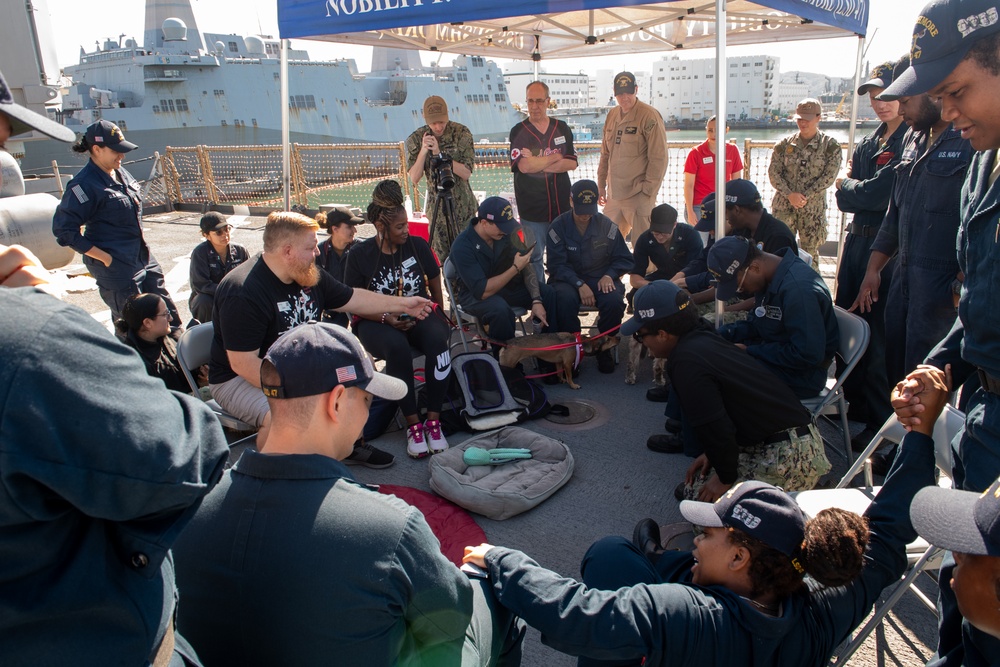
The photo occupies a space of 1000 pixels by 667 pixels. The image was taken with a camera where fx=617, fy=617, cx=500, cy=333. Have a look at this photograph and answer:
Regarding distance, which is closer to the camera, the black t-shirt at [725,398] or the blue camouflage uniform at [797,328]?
the black t-shirt at [725,398]

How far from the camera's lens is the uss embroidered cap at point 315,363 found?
1.63m

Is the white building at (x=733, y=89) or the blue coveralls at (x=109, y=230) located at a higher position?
the white building at (x=733, y=89)

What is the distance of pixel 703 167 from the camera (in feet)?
23.8

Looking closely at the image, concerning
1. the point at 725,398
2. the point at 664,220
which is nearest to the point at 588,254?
the point at 664,220

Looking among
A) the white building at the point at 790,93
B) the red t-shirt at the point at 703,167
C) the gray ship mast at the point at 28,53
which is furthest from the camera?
the white building at the point at 790,93

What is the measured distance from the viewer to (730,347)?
3.05 metres

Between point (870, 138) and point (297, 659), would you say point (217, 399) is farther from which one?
point (870, 138)

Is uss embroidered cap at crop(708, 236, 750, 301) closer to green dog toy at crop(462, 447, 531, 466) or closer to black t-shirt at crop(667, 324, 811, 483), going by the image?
black t-shirt at crop(667, 324, 811, 483)

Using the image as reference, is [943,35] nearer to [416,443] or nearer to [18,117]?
[18,117]

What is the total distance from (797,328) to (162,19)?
43.3 m

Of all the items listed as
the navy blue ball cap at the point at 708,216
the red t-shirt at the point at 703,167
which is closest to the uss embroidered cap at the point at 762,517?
the navy blue ball cap at the point at 708,216

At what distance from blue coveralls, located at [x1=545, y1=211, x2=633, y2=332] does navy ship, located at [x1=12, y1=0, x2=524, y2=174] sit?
27734 millimetres

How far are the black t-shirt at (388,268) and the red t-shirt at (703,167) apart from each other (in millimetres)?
4075

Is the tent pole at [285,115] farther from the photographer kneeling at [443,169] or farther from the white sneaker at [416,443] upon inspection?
the white sneaker at [416,443]
